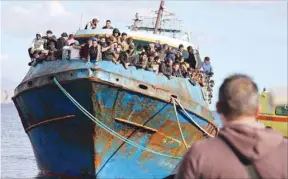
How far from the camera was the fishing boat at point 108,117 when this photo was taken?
49.3ft

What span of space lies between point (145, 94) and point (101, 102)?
3.23 ft

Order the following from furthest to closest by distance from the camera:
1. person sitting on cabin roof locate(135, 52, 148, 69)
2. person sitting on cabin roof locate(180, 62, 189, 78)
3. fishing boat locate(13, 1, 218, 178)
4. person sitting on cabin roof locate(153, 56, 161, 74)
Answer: person sitting on cabin roof locate(180, 62, 189, 78)
person sitting on cabin roof locate(153, 56, 161, 74)
person sitting on cabin roof locate(135, 52, 148, 69)
fishing boat locate(13, 1, 218, 178)

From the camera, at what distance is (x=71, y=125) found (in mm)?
15641

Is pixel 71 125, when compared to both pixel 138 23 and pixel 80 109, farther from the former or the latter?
pixel 138 23

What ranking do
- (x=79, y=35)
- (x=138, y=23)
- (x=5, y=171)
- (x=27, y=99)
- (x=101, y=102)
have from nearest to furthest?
1. (x=101, y=102)
2. (x=27, y=99)
3. (x=79, y=35)
4. (x=5, y=171)
5. (x=138, y=23)

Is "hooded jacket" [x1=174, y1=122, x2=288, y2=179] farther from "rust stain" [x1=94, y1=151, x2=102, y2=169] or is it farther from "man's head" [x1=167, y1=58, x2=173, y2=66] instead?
"man's head" [x1=167, y1=58, x2=173, y2=66]

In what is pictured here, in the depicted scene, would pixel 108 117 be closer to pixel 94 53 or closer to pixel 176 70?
pixel 94 53

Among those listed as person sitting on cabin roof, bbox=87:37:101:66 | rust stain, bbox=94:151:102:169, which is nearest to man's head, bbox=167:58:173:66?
person sitting on cabin roof, bbox=87:37:101:66

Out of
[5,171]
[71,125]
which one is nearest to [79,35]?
[71,125]

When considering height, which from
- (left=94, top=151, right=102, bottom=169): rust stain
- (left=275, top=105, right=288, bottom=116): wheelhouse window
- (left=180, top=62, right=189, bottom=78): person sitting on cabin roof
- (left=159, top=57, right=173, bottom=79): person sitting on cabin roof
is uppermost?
(left=159, top=57, right=173, bottom=79): person sitting on cabin roof

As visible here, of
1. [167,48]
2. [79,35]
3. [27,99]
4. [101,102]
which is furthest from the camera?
[79,35]

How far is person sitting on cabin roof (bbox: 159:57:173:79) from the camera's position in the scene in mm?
16234

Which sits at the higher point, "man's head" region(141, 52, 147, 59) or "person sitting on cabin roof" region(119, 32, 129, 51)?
"person sitting on cabin roof" region(119, 32, 129, 51)

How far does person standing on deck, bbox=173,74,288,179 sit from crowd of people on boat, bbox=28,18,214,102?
1136 centimetres
